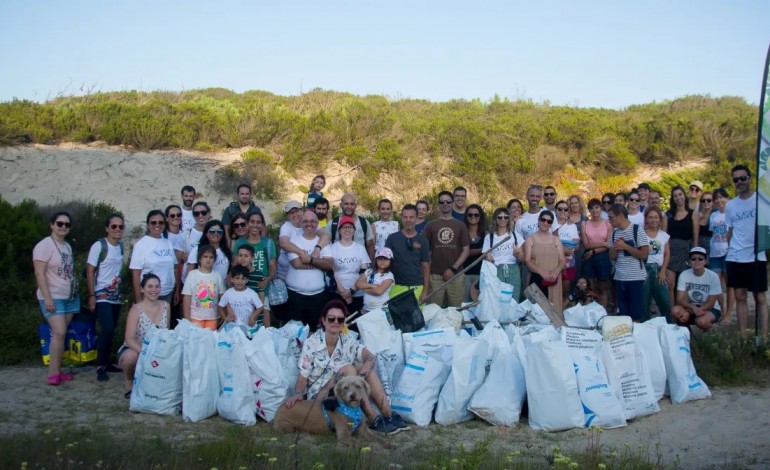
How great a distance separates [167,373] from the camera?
19.9 ft

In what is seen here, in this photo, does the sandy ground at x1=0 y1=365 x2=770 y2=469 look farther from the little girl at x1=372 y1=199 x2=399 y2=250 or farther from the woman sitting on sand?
the little girl at x1=372 y1=199 x2=399 y2=250

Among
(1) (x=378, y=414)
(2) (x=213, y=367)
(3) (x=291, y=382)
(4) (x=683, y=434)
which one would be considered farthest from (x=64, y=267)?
(4) (x=683, y=434)

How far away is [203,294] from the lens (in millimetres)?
6852

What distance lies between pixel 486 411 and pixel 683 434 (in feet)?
5.08

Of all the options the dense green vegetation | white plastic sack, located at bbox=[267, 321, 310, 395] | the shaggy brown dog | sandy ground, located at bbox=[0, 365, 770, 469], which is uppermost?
the dense green vegetation

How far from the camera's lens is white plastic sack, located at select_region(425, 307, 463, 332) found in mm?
6816

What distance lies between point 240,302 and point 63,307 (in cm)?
167

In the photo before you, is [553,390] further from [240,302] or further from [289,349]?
[240,302]

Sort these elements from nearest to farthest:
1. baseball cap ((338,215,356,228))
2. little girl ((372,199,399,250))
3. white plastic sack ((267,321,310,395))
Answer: white plastic sack ((267,321,310,395)), baseball cap ((338,215,356,228)), little girl ((372,199,399,250))

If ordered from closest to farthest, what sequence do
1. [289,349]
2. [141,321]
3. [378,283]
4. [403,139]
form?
[289,349]
[141,321]
[378,283]
[403,139]

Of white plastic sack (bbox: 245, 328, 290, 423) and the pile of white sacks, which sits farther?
white plastic sack (bbox: 245, 328, 290, 423)

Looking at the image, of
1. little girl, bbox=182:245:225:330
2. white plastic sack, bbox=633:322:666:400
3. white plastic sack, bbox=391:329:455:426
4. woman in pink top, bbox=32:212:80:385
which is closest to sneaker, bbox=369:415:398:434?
white plastic sack, bbox=391:329:455:426

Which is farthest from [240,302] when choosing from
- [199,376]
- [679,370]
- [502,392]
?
[679,370]

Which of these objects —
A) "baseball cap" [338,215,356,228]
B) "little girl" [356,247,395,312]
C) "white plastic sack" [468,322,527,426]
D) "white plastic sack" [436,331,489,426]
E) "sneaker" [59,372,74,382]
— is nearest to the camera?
"white plastic sack" [468,322,527,426]
